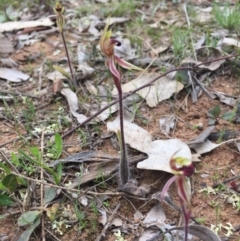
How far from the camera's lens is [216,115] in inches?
83.3

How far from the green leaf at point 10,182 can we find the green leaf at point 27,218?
0.13 metres

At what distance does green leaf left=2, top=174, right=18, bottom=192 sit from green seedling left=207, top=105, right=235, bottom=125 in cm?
95

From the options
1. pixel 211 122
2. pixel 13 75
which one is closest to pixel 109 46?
pixel 211 122

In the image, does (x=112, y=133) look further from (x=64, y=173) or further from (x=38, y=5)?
(x=38, y=5)

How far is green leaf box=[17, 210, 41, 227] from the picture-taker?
1601mm

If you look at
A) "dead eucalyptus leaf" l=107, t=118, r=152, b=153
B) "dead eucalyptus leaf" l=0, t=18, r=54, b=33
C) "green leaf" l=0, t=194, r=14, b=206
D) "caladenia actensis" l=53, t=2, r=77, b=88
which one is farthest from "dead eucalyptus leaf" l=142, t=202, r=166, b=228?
"dead eucalyptus leaf" l=0, t=18, r=54, b=33

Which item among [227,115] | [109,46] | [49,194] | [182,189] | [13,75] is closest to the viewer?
[182,189]

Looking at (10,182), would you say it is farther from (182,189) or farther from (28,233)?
(182,189)

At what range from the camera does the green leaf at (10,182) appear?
5.50 feet

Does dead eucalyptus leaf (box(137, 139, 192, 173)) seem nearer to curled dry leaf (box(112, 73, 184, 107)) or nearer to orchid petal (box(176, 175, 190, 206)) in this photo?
curled dry leaf (box(112, 73, 184, 107))

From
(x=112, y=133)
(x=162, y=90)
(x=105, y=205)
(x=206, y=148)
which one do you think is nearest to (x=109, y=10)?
(x=162, y=90)

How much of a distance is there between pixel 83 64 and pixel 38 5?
1137mm

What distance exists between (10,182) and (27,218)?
17 cm

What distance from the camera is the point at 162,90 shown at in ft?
7.55
